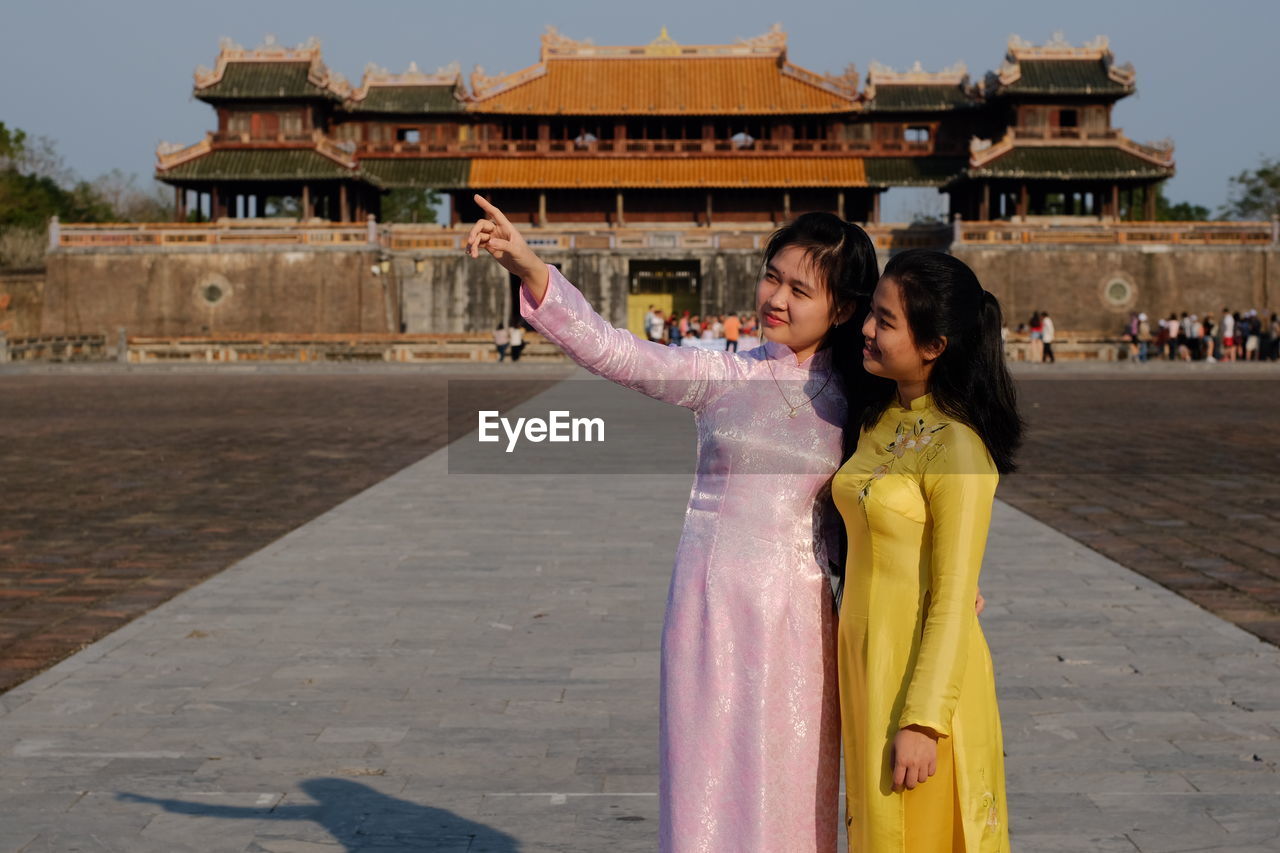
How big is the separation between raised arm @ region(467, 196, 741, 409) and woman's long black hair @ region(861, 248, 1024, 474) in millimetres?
315

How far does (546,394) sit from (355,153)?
83.9 ft

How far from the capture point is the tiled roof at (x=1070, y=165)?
4256 cm

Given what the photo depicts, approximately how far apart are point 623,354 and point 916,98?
1787 inches

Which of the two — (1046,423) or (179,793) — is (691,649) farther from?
(1046,423)

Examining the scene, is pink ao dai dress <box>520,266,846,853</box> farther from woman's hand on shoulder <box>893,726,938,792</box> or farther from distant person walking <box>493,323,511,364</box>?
distant person walking <box>493,323,511,364</box>

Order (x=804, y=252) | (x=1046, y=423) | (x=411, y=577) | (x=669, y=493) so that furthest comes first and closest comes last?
(x=1046, y=423) < (x=669, y=493) < (x=411, y=577) < (x=804, y=252)

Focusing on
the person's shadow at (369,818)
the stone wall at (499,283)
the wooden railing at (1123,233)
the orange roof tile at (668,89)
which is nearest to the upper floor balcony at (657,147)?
the orange roof tile at (668,89)

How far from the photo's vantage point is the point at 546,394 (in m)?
22.7

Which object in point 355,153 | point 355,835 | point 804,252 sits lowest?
point 355,835

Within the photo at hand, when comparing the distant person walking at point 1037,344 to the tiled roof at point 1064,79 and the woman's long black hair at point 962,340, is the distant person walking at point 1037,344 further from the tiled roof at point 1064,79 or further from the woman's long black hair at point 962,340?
the woman's long black hair at point 962,340

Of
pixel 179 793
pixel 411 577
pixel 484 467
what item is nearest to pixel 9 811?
pixel 179 793

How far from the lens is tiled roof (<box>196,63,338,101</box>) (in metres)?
43.8

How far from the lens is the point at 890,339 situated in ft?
8.16

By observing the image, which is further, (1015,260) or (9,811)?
(1015,260)
